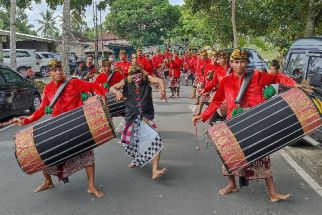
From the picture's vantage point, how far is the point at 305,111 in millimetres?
4320

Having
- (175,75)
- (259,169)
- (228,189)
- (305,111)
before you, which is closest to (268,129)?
(305,111)

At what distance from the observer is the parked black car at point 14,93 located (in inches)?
418

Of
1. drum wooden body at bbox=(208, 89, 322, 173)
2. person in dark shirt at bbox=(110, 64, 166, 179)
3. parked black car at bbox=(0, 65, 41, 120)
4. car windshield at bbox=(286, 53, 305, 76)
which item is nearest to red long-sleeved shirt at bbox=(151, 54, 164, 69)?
parked black car at bbox=(0, 65, 41, 120)

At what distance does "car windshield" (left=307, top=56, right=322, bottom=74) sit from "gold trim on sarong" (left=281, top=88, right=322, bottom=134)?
9.58ft

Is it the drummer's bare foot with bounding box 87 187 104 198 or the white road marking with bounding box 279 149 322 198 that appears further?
the white road marking with bounding box 279 149 322 198

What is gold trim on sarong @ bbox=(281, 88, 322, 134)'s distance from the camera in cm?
430

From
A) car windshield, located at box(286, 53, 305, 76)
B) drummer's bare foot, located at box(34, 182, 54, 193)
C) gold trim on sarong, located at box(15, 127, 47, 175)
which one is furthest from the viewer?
car windshield, located at box(286, 53, 305, 76)

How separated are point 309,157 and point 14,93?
24.2 ft

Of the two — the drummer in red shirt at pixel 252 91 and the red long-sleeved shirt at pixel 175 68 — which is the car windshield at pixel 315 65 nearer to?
the drummer in red shirt at pixel 252 91

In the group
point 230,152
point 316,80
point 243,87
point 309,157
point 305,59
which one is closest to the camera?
A: point 230,152

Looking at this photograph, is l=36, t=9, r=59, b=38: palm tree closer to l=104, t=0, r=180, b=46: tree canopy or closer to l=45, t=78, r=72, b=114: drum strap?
l=104, t=0, r=180, b=46: tree canopy

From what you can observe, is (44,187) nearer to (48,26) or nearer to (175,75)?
(175,75)

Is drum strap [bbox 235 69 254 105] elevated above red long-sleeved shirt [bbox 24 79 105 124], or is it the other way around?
drum strap [bbox 235 69 254 105]

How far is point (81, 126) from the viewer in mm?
4809
